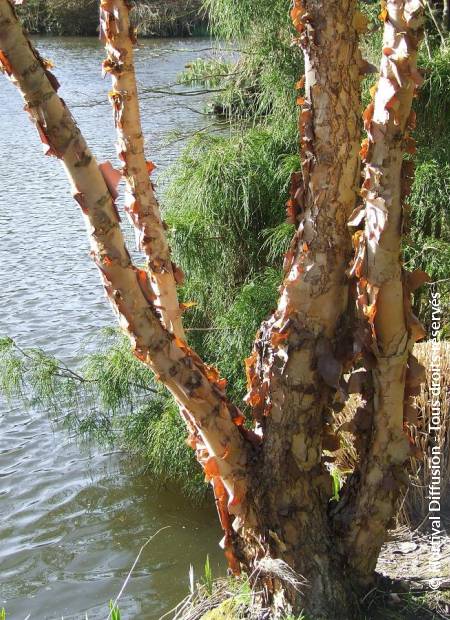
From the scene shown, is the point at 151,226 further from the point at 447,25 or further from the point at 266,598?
the point at 447,25

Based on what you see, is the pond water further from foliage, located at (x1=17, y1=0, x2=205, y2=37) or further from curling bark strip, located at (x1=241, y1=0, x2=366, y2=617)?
foliage, located at (x1=17, y1=0, x2=205, y2=37)

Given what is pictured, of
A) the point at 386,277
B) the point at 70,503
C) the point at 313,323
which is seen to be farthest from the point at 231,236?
the point at 386,277

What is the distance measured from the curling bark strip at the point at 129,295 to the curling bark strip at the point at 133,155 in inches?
5.2

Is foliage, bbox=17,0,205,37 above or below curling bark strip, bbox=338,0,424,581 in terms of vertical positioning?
above

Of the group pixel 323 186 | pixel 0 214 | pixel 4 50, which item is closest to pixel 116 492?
pixel 323 186

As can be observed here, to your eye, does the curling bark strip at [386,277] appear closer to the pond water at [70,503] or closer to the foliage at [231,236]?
the pond water at [70,503]

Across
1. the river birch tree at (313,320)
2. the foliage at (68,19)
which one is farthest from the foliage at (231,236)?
the river birch tree at (313,320)

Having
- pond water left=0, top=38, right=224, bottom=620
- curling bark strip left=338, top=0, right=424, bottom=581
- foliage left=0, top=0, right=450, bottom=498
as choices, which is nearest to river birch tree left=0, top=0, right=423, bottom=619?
curling bark strip left=338, top=0, right=424, bottom=581

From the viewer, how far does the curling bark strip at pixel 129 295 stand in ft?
7.05

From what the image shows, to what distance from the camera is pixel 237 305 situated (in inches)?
188

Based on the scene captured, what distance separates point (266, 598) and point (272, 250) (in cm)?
260

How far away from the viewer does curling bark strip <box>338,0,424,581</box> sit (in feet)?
7.45

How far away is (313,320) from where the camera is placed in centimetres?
253

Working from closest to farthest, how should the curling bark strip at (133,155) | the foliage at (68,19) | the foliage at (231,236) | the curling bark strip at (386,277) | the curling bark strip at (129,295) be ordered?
the curling bark strip at (129,295), the curling bark strip at (386,277), the curling bark strip at (133,155), the foliage at (231,236), the foliage at (68,19)
